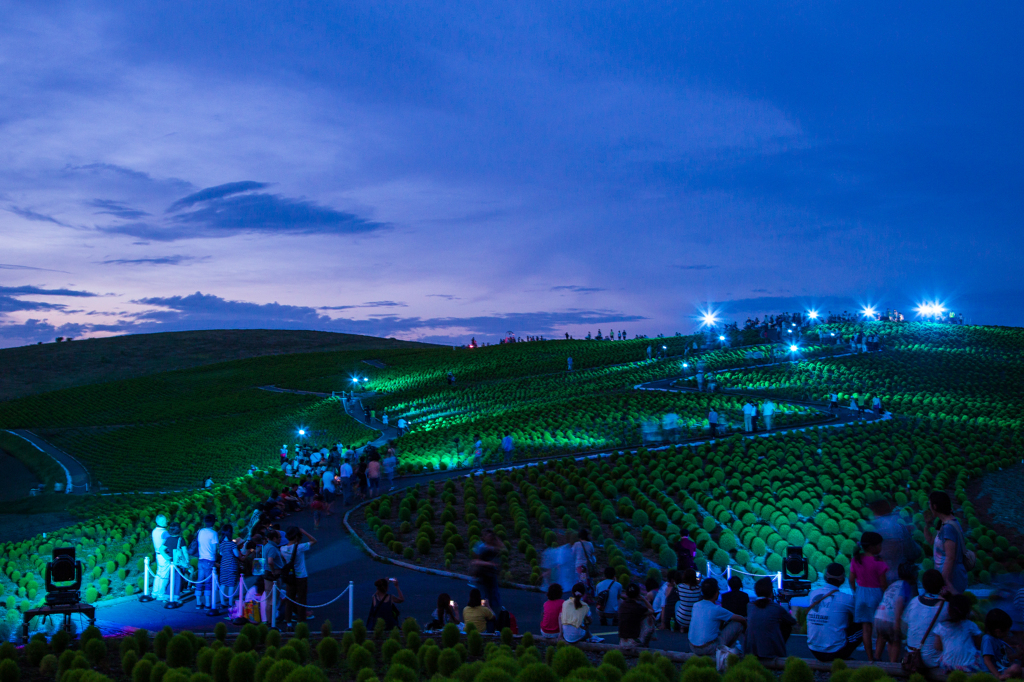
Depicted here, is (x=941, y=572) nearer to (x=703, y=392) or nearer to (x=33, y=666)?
(x=33, y=666)

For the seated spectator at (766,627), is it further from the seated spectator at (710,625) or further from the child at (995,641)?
the child at (995,641)

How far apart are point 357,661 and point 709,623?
13.1 feet

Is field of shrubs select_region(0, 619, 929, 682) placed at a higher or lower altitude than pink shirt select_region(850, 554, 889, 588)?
lower

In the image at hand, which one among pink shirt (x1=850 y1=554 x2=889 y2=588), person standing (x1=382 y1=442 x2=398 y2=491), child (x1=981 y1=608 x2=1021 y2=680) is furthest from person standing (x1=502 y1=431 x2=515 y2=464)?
child (x1=981 y1=608 x2=1021 y2=680)

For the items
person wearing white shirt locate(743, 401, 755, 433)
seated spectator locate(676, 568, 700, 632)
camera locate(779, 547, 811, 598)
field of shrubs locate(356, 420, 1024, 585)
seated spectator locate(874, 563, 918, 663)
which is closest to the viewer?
seated spectator locate(874, 563, 918, 663)

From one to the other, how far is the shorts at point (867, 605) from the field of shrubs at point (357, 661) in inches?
46.8

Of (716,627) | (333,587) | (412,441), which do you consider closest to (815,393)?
(412,441)

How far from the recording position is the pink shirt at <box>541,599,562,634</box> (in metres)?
10.1

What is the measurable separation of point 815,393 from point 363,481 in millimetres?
30056

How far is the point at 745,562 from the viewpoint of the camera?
17.0 m

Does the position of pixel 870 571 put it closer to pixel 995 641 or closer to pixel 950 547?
pixel 950 547

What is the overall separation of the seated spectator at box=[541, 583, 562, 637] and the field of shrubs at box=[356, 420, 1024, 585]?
7.52 ft

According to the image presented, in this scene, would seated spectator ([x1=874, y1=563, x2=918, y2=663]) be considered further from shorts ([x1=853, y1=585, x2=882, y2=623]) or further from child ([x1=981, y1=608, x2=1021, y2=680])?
child ([x1=981, y1=608, x2=1021, y2=680])

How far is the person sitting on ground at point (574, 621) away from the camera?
952cm
